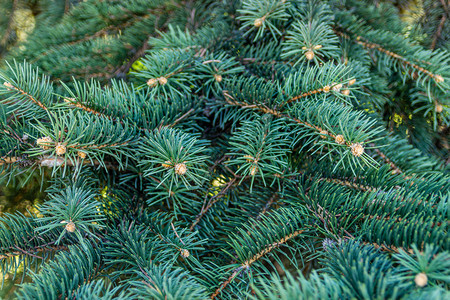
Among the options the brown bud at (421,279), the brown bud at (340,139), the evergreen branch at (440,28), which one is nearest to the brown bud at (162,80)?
the brown bud at (340,139)

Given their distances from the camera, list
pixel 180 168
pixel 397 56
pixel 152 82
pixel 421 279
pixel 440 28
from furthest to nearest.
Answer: pixel 440 28
pixel 397 56
pixel 152 82
pixel 180 168
pixel 421 279

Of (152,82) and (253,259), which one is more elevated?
(152,82)

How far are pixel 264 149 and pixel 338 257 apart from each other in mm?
179

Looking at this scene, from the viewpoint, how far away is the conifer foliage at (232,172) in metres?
0.38

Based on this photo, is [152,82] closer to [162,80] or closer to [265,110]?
[162,80]

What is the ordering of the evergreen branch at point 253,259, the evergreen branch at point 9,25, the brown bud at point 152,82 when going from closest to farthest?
1. the evergreen branch at point 253,259
2. the brown bud at point 152,82
3. the evergreen branch at point 9,25

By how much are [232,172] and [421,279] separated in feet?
1.01

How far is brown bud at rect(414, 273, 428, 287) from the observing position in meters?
0.30

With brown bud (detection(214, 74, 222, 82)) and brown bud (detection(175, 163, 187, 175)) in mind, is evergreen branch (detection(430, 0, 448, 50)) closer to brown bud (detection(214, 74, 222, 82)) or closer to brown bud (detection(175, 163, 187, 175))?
brown bud (detection(214, 74, 222, 82))

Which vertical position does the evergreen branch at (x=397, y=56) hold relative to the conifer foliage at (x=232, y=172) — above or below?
above

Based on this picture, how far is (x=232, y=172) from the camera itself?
54 cm

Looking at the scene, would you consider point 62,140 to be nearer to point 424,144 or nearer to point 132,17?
point 132,17

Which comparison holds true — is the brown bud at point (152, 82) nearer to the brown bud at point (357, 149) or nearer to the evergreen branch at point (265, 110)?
the evergreen branch at point (265, 110)

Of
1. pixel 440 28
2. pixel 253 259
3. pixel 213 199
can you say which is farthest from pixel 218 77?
pixel 440 28
